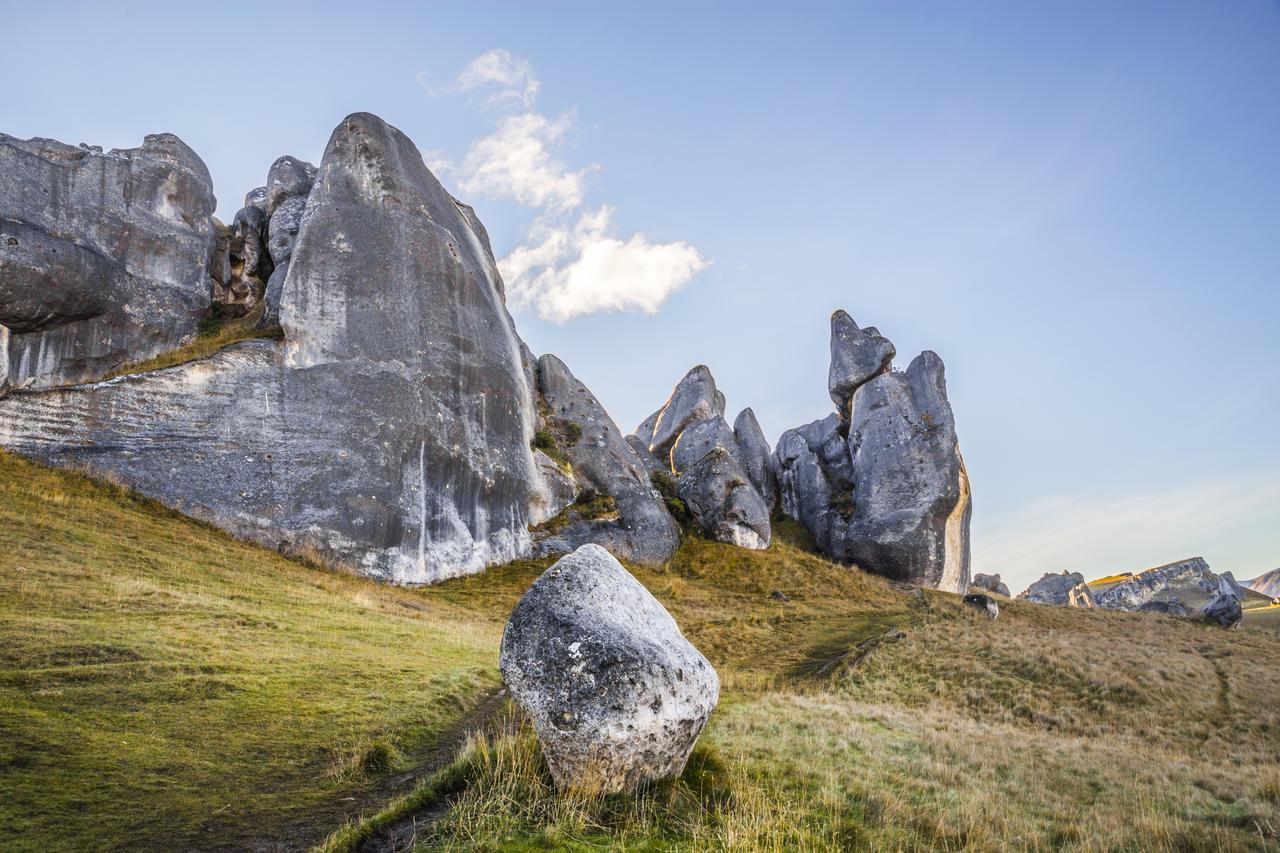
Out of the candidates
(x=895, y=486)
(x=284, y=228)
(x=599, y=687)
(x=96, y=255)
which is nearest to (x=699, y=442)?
(x=895, y=486)

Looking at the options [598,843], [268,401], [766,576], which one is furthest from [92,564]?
[766,576]

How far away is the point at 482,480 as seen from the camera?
28453 millimetres

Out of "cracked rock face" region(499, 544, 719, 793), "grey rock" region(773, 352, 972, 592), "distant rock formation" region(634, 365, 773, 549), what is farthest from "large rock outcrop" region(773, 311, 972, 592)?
"cracked rock face" region(499, 544, 719, 793)

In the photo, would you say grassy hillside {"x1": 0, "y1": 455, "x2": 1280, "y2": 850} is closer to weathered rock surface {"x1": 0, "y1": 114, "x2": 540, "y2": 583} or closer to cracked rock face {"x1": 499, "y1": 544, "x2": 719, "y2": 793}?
cracked rock face {"x1": 499, "y1": 544, "x2": 719, "y2": 793}

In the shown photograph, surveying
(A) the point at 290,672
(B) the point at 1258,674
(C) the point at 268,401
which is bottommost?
(B) the point at 1258,674

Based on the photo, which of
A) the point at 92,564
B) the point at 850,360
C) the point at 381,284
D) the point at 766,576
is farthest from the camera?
the point at 850,360

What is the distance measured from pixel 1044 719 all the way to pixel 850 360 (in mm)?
37565

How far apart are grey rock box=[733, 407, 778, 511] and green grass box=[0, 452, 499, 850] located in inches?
1444

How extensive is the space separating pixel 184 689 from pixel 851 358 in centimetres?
4713

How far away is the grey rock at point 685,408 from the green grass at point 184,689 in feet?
130

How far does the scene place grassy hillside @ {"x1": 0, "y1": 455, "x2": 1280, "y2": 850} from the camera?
600 cm

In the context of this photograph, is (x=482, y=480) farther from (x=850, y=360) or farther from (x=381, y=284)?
(x=850, y=360)

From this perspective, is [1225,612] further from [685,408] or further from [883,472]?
[685,408]

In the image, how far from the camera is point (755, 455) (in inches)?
2127
